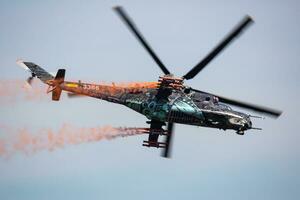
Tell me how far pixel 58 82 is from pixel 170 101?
29.0 feet

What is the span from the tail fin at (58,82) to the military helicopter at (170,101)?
7cm

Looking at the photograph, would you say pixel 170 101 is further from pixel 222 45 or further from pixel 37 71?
pixel 37 71

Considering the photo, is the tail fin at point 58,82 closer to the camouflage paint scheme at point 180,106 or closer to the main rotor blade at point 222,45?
the camouflage paint scheme at point 180,106

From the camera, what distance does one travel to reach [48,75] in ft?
178

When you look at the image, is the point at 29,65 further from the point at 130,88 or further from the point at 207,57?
the point at 207,57

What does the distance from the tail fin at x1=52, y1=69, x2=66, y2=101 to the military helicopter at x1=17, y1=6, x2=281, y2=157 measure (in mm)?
74

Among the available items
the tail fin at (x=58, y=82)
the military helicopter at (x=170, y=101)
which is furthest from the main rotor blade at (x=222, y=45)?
the tail fin at (x=58, y=82)

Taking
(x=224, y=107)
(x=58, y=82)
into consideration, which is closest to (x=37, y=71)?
(x=58, y=82)

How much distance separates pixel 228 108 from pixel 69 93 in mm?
11669

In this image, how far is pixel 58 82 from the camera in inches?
2057

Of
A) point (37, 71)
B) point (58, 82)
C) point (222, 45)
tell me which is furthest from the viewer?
point (37, 71)

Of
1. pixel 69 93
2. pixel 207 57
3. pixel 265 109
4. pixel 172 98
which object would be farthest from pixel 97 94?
pixel 265 109

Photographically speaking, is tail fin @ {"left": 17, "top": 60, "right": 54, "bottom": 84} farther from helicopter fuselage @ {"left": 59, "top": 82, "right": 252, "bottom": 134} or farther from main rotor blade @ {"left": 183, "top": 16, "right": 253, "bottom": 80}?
main rotor blade @ {"left": 183, "top": 16, "right": 253, "bottom": 80}

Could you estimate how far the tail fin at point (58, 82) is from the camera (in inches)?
2052
